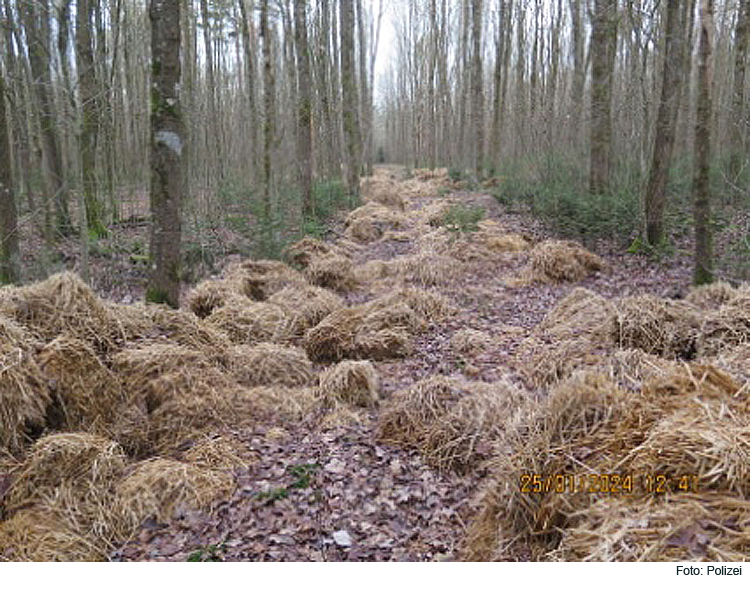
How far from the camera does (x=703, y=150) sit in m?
6.48

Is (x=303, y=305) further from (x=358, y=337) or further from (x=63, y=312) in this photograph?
(x=63, y=312)

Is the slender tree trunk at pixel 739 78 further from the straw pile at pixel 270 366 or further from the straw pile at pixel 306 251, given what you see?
the straw pile at pixel 270 366

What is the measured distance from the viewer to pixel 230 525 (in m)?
3.26

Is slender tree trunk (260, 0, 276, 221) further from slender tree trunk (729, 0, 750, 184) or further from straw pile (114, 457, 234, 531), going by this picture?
slender tree trunk (729, 0, 750, 184)

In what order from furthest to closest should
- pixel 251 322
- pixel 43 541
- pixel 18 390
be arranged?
pixel 251 322 → pixel 18 390 → pixel 43 541

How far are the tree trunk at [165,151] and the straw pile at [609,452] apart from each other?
4207 millimetres

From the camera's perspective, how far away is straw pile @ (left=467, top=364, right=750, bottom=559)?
2492 mm

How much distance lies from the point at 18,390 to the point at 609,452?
3.73 meters

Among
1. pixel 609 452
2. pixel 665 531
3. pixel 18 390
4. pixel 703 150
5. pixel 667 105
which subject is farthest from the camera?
pixel 667 105

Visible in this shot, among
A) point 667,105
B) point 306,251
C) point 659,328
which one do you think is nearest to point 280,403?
A: point 659,328

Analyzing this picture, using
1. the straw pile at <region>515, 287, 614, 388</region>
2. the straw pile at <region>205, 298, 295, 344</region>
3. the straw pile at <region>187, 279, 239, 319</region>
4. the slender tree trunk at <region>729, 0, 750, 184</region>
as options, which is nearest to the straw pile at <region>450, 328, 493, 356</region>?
the straw pile at <region>515, 287, 614, 388</region>

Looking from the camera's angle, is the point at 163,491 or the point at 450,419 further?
the point at 450,419

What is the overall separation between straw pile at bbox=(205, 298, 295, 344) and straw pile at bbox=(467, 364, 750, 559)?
3.48 m

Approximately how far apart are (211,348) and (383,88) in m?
53.6
